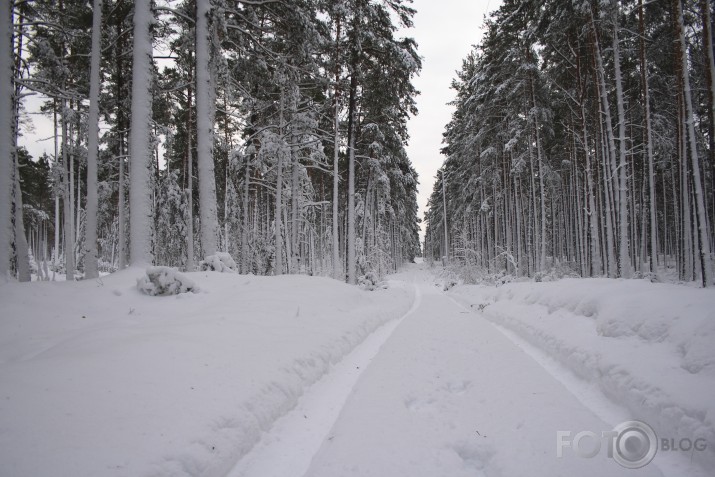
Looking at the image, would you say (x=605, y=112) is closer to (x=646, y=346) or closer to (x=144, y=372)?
(x=646, y=346)

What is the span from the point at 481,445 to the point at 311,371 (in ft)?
7.98

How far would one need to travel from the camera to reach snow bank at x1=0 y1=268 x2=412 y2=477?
7.38 ft

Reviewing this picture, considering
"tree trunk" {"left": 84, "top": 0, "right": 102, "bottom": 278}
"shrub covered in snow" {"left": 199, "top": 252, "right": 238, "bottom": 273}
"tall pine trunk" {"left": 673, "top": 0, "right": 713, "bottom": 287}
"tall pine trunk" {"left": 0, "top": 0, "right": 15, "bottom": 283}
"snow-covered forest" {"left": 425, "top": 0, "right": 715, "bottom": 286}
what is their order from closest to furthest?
"tall pine trunk" {"left": 0, "top": 0, "right": 15, "bottom": 283}, "shrub covered in snow" {"left": 199, "top": 252, "right": 238, "bottom": 273}, "tall pine trunk" {"left": 673, "top": 0, "right": 713, "bottom": 287}, "tree trunk" {"left": 84, "top": 0, "right": 102, "bottom": 278}, "snow-covered forest" {"left": 425, "top": 0, "right": 715, "bottom": 286}

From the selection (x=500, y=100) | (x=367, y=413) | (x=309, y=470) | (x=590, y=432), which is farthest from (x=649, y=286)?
(x=500, y=100)

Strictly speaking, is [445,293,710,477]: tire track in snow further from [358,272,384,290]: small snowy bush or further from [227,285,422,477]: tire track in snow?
[358,272,384,290]: small snowy bush

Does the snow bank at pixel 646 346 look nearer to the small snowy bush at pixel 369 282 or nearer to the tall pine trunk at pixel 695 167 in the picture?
the tall pine trunk at pixel 695 167

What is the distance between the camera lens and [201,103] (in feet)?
28.0

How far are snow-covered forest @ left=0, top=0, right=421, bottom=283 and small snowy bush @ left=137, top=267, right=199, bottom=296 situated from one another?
155 centimetres

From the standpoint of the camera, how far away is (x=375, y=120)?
17.5 meters

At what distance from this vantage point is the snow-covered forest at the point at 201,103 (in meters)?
7.50

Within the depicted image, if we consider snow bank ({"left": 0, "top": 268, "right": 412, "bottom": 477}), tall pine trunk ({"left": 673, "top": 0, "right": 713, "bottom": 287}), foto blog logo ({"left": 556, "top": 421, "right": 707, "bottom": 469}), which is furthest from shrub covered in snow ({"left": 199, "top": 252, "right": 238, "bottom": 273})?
tall pine trunk ({"left": 673, "top": 0, "right": 713, "bottom": 287})

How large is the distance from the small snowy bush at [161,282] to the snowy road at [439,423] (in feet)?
11.8

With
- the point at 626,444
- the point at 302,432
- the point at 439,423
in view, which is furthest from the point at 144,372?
the point at 626,444

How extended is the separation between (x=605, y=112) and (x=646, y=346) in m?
12.2
